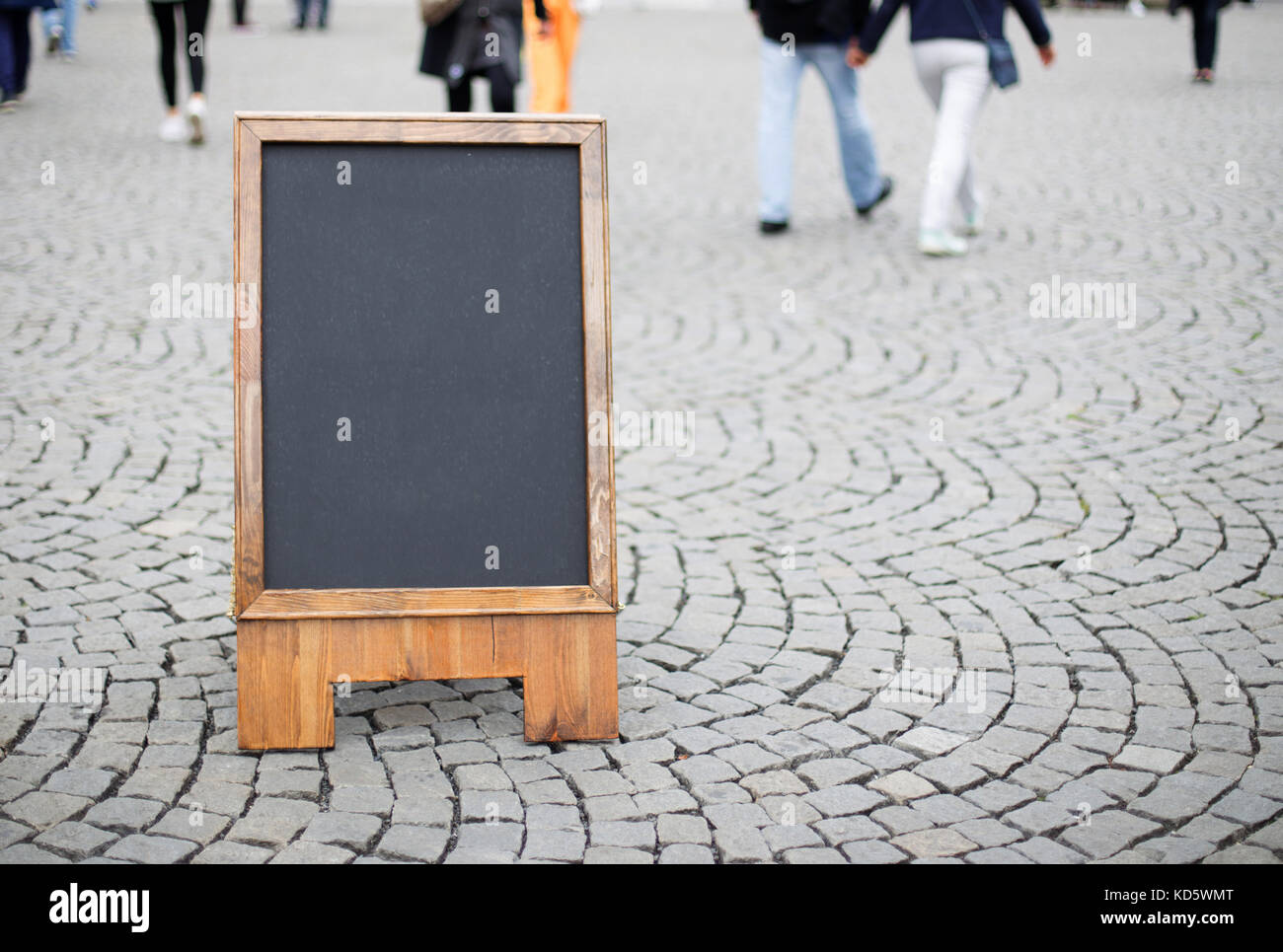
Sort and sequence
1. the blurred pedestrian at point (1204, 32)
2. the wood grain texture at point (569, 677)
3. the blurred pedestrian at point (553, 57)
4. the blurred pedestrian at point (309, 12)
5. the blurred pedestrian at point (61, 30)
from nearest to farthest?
the wood grain texture at point (569, 677), the blurred pedestrian at point (553, 57), the blurred pedestrian at point (1204, 32), the blurred pedestrian at point (61, 30), the blurred pedestrian at point (309, 12)

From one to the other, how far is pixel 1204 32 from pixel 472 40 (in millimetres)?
8720

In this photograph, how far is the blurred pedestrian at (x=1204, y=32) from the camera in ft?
43.9

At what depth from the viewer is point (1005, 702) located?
361 centimetres

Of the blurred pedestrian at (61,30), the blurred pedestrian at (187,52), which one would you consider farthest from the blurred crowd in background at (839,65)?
the blurred pedestrian at (61,30)

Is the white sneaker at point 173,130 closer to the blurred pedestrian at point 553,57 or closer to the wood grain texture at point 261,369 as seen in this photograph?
the blurred pedestrian at point 553,57

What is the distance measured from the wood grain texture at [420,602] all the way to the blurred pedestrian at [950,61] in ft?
17.3

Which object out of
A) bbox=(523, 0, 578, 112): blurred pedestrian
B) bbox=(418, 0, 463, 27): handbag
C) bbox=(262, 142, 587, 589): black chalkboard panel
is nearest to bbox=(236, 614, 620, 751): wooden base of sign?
bbox=(262, 142, 587, 589): black chalkboard panel

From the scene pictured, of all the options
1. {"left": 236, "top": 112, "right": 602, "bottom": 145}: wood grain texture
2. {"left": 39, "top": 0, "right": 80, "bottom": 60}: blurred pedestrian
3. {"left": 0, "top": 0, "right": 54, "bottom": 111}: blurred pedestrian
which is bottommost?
{"left": 236, "top": 112, "right": 602, "bottom": 145}: wood grain texture

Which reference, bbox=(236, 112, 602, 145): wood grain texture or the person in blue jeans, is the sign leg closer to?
bbox=(236, 112, 602, 145): wood grain texture

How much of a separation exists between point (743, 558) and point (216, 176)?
6.63 meters

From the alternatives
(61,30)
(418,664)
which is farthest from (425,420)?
(61,30)

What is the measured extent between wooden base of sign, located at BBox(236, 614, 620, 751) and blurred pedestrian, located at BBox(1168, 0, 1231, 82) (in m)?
12.3

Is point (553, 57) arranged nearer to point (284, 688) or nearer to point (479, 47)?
point (479, 47)

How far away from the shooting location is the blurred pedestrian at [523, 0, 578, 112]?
958 centimetres
